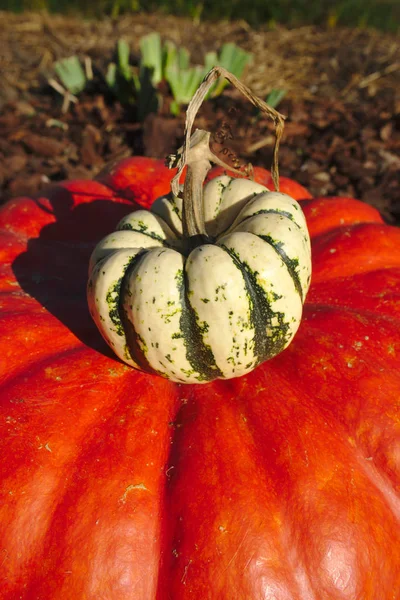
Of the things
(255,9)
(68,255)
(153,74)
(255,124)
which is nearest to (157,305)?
(68,255)

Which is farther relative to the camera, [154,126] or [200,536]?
[154,126]

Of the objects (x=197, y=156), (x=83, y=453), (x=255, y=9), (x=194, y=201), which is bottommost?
(x=83, y=453)

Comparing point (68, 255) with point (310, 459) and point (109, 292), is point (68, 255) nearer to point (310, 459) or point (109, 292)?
point (109, 292)

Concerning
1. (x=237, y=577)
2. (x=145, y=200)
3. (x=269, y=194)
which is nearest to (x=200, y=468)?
(x=237, y=577)

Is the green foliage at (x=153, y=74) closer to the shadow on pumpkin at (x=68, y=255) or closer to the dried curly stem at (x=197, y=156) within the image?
the shadow on pumpkin at (x=68, y=255)

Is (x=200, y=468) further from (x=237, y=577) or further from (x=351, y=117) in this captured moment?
(x=351, y=117)

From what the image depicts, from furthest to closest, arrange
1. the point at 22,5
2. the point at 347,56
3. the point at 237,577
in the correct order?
1. the point at 22,5
2. the point at 347,56
3. the point at 237,577
